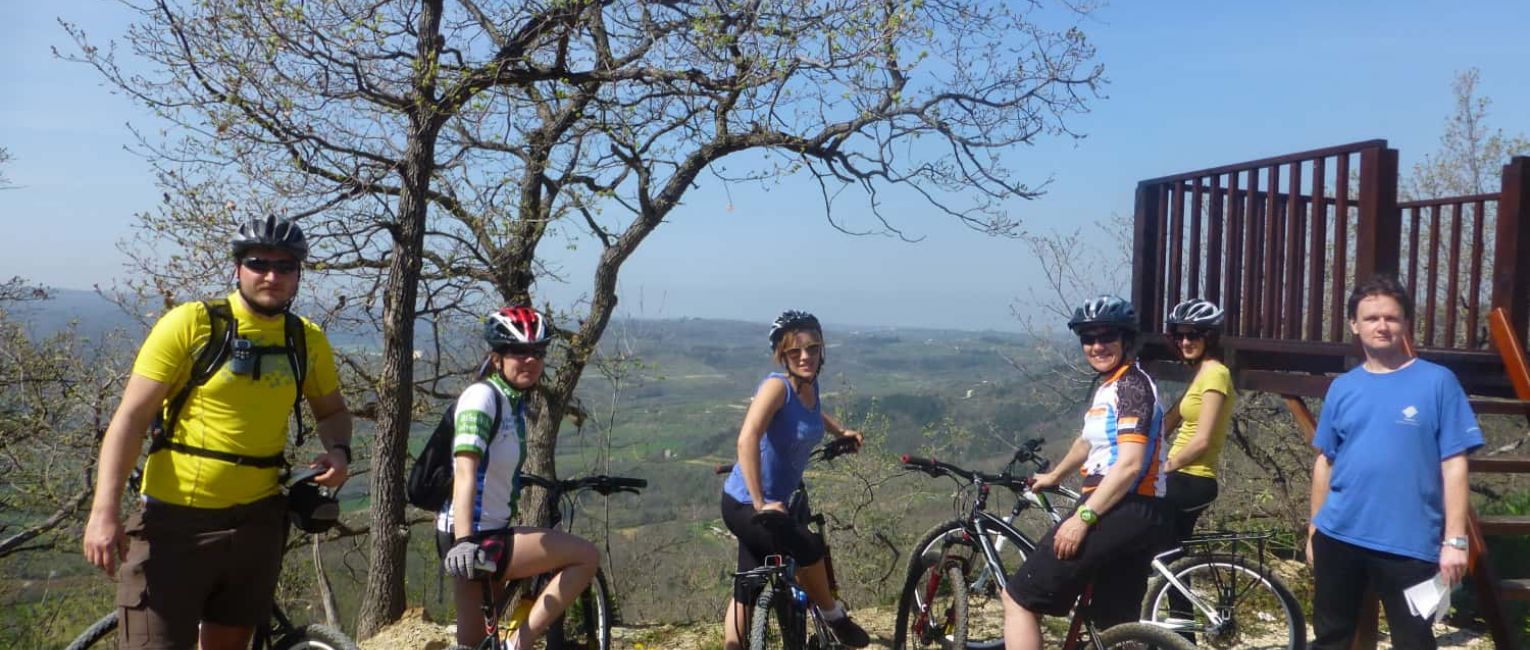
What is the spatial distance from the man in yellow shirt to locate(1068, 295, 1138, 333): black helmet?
2779mm

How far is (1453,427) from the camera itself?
345cm

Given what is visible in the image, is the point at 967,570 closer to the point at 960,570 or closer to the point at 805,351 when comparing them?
the point at 960,570

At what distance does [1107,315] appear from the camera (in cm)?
382

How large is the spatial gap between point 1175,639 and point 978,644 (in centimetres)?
151

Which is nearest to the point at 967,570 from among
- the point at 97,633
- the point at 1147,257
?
the point at 97,633

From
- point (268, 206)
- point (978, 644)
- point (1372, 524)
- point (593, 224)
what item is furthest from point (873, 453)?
point (1372, 524)

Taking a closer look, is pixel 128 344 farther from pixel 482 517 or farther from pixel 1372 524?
pixel 1372 524

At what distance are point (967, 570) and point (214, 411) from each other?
131 inches

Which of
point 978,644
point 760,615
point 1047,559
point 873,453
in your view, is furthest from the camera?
point 873,453

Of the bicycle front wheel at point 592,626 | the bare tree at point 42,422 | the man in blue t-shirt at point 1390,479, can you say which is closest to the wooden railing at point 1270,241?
the man in blue t-shirt at point 1390,479

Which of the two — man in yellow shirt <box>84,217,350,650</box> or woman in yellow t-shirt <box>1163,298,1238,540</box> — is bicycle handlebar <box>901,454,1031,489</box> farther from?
man in yellow shirt <box>84,217,350,650</box>

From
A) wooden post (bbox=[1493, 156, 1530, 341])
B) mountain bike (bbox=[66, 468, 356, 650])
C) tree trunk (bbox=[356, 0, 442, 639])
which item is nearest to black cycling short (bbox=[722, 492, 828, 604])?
mountain bike (bbox=[66, 468, 356, 650])

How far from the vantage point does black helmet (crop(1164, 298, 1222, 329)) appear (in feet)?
16.9

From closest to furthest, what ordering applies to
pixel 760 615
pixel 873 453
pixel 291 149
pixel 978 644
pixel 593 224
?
pixel 760 615
pixel 978 644
pixel 291 149
pixel 593 224
pixel 873 453
